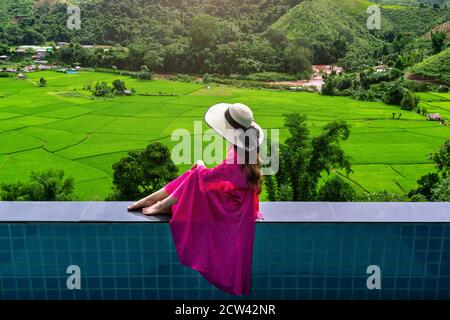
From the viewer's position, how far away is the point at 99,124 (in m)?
16.2

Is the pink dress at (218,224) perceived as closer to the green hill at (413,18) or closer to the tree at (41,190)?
the tree at (41,190)

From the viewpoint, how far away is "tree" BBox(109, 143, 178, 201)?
870cm

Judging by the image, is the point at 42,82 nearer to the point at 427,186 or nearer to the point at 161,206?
the point at 427,186

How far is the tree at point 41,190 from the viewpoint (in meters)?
8.83

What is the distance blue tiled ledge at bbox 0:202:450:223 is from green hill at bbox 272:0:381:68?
24412 mm

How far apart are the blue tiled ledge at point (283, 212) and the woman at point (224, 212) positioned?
0.24 feet

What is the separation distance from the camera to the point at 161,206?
1676 millimetres

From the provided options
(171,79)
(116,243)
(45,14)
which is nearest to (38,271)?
(116,243)

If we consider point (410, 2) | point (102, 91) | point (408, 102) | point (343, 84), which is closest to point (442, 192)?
point (408, 102)

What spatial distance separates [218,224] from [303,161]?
293 inches

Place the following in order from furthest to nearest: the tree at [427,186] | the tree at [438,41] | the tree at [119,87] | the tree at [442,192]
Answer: the tree at [438,41] → the tree at [119,87] → the tree at [427,186] → the tree at [442,192]

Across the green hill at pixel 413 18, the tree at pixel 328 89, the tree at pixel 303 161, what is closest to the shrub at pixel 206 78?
the tree at pixel 328 89
